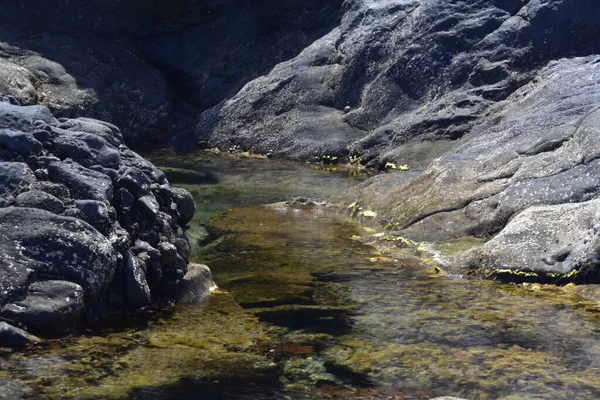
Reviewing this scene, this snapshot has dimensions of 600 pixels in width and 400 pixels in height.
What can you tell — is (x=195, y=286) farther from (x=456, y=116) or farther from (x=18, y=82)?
(x=18, y=82)

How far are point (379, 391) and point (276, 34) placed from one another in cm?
2019

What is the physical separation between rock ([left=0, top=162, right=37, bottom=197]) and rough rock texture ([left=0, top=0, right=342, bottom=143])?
14576 mm

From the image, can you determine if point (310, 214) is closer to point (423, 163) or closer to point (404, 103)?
point (423, 163)

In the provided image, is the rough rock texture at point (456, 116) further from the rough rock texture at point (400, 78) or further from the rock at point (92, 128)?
the rock at point (92, 128)

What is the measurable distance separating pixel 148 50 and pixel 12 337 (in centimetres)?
1971

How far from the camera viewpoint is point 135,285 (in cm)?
898

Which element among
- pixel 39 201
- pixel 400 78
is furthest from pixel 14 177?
pixel 400 78

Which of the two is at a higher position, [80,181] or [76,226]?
[80,181]

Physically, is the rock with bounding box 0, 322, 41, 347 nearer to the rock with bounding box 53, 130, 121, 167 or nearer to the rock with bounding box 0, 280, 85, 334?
the rock with bounding box 0, 280, 85, 334

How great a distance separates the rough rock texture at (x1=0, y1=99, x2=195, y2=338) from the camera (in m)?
7.98

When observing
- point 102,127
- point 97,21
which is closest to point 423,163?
point 102,127

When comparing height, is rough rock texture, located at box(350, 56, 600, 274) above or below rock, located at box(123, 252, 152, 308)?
above

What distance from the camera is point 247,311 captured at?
9.16 meters

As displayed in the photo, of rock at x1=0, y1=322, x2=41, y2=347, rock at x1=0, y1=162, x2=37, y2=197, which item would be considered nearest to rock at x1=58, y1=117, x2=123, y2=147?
rock at x1=0, y1=162, x2=37, y2=197
